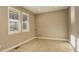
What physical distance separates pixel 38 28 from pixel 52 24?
0.41 m

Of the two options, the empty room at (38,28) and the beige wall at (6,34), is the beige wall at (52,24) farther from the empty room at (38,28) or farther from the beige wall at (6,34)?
the beige wall at (6,34)

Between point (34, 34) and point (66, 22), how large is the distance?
0.92m

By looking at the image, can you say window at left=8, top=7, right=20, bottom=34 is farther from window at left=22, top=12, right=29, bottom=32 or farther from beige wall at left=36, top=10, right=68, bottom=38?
beige wall at left=36, top=10, right=68, bottom=38

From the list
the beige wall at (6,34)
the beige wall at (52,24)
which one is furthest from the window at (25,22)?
the beige wall at (52,24)

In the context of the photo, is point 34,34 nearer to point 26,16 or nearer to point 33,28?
point 33,28

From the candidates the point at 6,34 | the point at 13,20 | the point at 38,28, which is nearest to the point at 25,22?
the point at 13,20

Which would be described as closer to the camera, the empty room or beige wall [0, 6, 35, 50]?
the empty room

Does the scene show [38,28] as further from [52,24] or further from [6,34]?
[6,34]

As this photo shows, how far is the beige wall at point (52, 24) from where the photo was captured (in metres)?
2.70

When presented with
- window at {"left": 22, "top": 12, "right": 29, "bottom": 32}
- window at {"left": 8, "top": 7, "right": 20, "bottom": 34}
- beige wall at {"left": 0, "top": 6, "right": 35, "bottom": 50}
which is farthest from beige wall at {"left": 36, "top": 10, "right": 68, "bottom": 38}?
window at {"left": 8, "top": 7, "right": 20, "bottom": 34}

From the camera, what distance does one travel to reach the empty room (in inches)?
104

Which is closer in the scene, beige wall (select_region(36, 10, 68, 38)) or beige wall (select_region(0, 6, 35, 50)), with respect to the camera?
beige wall (select_region(36, 10, 68, 38))

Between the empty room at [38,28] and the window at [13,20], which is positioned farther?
the window at [13,20]

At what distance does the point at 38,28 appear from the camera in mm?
2758
